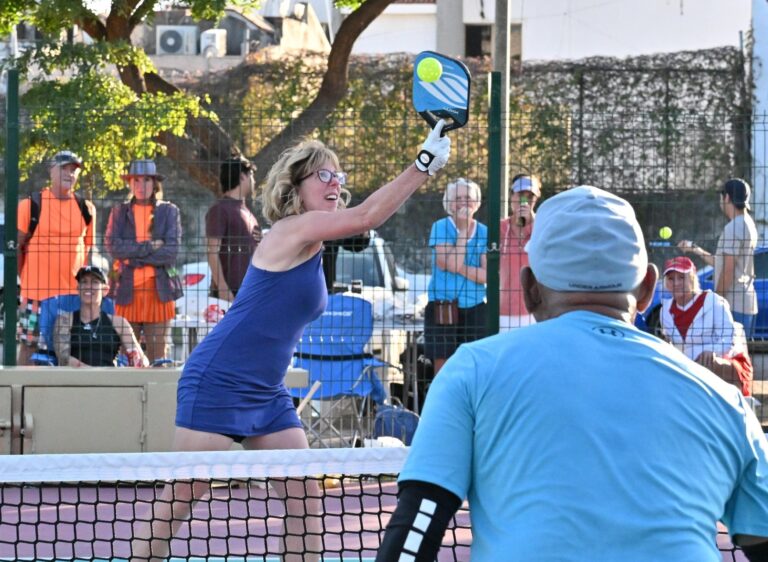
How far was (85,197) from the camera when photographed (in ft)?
30.6

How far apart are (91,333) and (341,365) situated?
5.54 feet

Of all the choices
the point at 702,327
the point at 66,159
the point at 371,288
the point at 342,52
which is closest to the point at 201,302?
the point at 66,159

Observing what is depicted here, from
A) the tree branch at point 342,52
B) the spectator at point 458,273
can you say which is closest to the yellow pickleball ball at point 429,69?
the spectator at point 458,273

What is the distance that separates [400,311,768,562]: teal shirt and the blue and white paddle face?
285 centimetres

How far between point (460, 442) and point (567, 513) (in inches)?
8.6

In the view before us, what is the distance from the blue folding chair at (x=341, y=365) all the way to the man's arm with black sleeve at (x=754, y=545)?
659 cm

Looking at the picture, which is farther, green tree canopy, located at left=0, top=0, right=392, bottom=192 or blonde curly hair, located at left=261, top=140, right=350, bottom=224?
green tree canopy, located at left=0, top=0, right=392, bottom=192

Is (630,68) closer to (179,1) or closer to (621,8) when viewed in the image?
(621,8)

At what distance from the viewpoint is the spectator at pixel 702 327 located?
28.1 ft

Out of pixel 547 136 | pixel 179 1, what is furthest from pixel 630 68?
pixel 547 136

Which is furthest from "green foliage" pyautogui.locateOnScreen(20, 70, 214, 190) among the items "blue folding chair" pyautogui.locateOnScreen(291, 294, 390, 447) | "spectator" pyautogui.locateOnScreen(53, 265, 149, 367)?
"blue folding chair" pyautogui.locateOnScreen(291, 294, 390, 447)

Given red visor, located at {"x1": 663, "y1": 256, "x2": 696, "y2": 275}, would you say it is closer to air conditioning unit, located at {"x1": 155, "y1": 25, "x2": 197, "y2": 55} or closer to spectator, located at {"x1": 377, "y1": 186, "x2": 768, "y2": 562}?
spectator, located at {"x1": 377, "y1": 186, "x2": 768, "y2": 562}

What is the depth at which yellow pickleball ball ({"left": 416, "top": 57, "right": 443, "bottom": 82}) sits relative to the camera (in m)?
5.55

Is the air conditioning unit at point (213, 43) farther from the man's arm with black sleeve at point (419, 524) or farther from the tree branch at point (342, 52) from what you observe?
the man's arm with black sleeve at point (419, 524)
